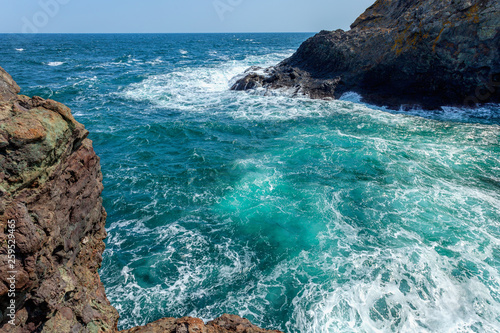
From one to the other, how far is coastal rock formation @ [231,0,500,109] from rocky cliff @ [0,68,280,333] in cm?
2517

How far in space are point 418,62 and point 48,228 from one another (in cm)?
2768

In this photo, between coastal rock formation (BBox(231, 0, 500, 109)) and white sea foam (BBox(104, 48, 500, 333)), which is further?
coastal rock formation (BBox(231, 0, 500, 109))

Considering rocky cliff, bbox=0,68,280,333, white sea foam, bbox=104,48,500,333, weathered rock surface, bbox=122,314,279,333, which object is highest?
rocky cliff, bbox=0,68,280,333

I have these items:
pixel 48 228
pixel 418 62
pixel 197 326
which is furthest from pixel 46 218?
pixel 418 62

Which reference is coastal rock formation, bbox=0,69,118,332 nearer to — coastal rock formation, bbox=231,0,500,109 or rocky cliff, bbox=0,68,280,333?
rocky cliff, bbox=0,68,280,333

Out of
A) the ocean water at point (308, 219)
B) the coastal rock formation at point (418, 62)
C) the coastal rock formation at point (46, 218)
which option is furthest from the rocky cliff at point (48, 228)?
the coastal rock formation at point (418, 62)

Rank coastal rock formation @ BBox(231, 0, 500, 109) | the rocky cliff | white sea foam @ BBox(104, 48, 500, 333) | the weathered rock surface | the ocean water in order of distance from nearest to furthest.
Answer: the rocky cliff < the weathered rock surface < white sea foam @ BBox(104, 48, 500, 333) < the ocean water < coastal rock formation @ BBox(231, 0, 500, 109)

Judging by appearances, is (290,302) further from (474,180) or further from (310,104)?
(310,104)

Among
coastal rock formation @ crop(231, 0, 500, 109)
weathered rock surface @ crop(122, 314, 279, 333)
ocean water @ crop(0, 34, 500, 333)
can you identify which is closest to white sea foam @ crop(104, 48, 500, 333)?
ocean water @ crop(0, 34, 500, 333)

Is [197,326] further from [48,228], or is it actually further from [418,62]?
[418,62]

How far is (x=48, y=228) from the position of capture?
4.61 m

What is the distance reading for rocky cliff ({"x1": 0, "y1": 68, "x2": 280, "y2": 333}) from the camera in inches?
159

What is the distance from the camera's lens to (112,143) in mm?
18516

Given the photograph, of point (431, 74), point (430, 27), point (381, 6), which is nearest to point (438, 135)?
point (431, 74)
